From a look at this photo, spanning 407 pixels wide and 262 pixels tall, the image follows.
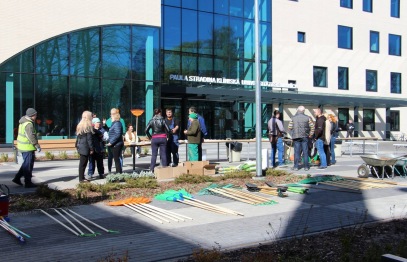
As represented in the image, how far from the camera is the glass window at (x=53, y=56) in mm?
25562

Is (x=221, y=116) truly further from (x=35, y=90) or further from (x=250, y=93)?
(x=35, y=90)

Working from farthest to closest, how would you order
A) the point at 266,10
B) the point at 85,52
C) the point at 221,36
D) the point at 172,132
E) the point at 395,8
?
the point at 395,8 → the point at 266,10 → the point at 221,36 → the point at 85,52 → the point at 172,132

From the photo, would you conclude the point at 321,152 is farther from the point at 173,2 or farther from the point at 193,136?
the point at 173,2

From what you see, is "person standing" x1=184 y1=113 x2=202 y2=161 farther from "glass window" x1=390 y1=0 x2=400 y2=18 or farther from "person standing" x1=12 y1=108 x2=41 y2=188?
"glass window" x1=390 y1=0 x2=400 y2=18

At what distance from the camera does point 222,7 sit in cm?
3478

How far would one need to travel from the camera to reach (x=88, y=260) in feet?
16.0

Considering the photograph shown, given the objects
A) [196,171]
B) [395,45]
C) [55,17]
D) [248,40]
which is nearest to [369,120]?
[395,45]

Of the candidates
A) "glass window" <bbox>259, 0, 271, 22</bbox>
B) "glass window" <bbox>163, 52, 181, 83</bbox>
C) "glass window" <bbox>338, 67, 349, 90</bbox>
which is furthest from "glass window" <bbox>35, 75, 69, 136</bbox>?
"glass window" <bbox>338, 67, 349, 90</bbox>

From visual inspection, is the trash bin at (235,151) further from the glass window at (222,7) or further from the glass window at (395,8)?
the glass window at (395,8)

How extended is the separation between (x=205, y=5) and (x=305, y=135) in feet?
73.9

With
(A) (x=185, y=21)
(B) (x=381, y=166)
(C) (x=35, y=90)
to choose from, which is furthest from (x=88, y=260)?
(A) (x=185, y=21)

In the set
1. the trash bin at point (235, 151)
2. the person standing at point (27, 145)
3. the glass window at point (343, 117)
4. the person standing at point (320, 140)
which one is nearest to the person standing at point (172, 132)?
the trash bin at point (235, 151)

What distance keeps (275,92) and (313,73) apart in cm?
637

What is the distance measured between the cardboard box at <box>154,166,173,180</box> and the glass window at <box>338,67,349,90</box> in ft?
105
